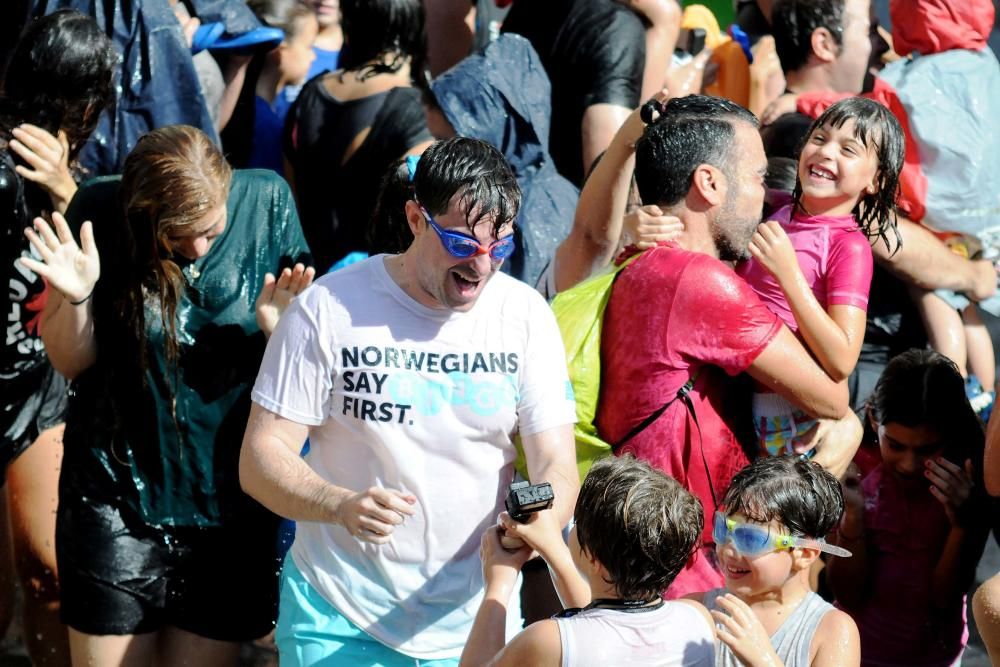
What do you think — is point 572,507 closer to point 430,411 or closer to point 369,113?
point 430,411

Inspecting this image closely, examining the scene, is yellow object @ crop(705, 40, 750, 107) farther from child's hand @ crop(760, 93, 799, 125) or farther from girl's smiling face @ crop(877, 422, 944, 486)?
girl's smiling face @ crop(877, 422, 944, 486)

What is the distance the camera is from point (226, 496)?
3.80 m

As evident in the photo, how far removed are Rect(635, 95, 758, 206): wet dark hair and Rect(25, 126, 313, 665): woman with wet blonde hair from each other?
943mm

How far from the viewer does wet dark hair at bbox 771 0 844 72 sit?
16.6 feet

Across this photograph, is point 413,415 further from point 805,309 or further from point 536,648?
point 805,309

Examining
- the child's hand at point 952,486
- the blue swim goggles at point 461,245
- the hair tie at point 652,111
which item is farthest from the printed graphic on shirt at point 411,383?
the child's hand at point 952,486

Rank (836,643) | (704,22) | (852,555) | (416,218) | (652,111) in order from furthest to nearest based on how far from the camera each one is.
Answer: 1. (704,22)
2. (852,555)
3. (652,111)
4. (416,218)
5. (836,643)

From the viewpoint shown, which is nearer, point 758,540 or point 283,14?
point 758,540

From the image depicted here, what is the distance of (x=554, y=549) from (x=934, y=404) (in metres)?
1.59

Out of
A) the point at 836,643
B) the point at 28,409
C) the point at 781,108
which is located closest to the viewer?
the point at 836,643

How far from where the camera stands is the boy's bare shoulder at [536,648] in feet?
8.68

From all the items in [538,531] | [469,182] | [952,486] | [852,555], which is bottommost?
[852,555]

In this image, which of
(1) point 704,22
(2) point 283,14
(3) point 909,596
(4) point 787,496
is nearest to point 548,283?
(3) point 909,596

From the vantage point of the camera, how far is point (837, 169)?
365 centimetres
